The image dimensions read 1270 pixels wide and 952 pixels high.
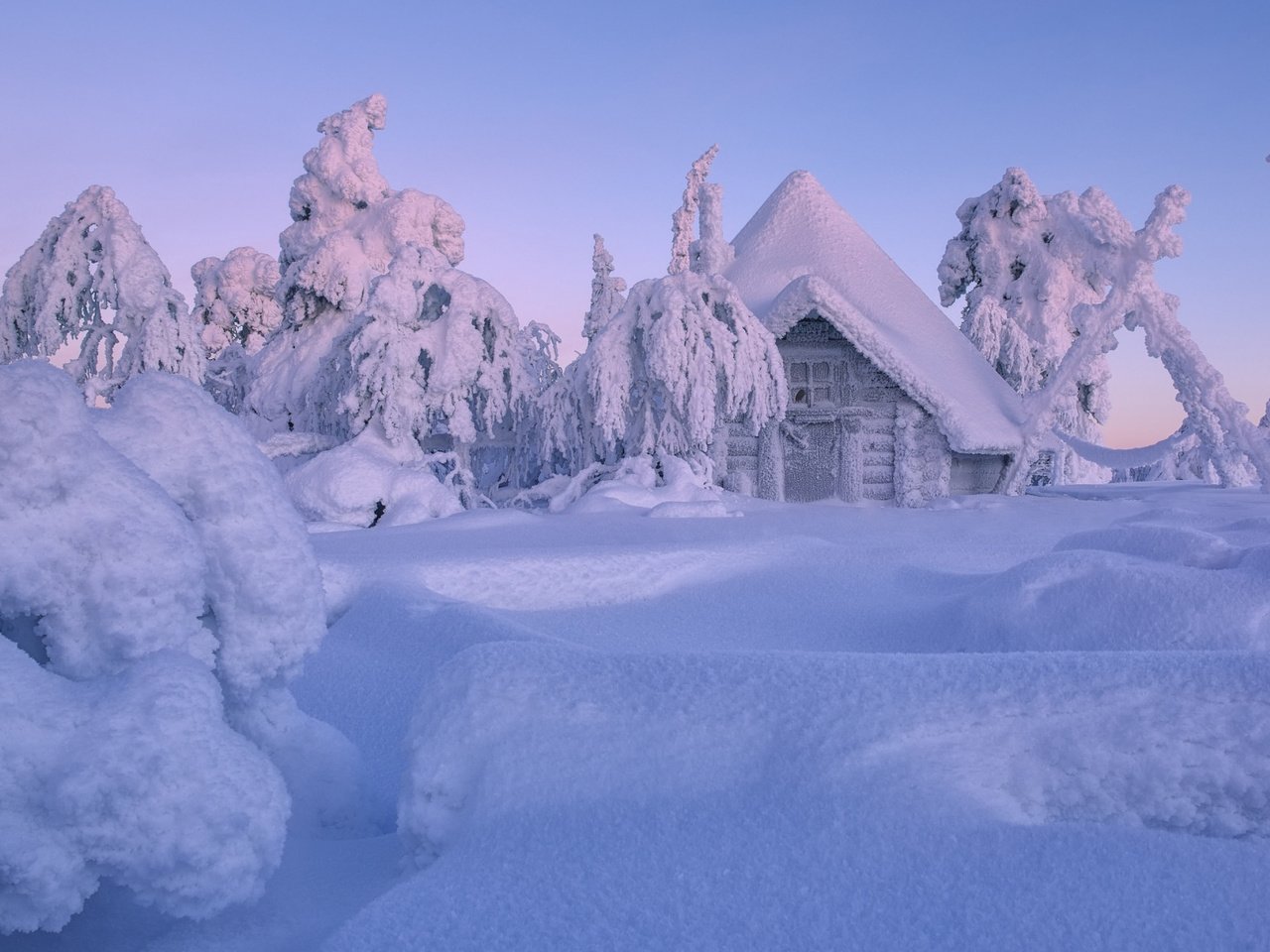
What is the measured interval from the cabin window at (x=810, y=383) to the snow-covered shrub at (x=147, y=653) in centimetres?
1138

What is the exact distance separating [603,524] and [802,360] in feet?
21.1

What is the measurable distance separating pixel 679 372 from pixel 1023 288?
13.1 m

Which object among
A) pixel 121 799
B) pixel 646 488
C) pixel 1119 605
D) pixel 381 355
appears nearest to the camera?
pixel 121 799

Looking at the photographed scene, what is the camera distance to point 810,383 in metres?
13.2

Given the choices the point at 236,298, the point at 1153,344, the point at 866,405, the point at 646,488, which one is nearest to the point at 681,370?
the point at 646,488

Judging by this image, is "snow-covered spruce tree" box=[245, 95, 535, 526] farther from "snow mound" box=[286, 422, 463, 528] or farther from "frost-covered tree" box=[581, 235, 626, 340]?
"frost-covered tree" box=[581, 235, 626, 340]

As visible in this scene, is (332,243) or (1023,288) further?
(1023,288)

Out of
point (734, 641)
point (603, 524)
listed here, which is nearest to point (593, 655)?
point (734, 641)

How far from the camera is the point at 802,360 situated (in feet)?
43.4

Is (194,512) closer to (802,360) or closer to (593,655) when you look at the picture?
(593,655)

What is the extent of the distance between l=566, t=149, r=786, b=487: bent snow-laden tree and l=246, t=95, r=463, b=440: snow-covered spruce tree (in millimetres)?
5422

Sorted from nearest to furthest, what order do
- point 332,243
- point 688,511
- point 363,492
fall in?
point 688,511 → point 363,492 → point 332,243

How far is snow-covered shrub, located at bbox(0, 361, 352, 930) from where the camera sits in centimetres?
161

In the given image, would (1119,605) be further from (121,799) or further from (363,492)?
(363,492)
